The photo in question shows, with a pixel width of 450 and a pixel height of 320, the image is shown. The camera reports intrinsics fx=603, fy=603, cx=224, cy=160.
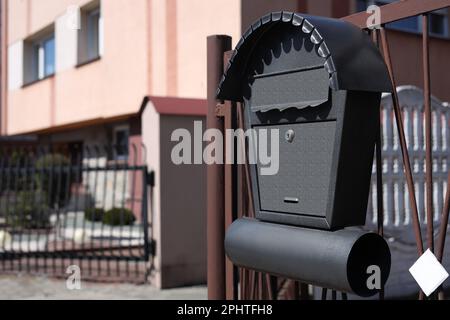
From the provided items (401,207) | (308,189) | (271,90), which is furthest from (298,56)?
(401,207)

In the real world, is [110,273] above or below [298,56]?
below

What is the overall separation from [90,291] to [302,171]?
16.4 ft

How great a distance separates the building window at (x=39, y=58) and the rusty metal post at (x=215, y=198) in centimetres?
1513

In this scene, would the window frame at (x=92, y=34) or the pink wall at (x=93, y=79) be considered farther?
the window frame at (x=92, y=34)

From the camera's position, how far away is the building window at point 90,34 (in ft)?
48.3

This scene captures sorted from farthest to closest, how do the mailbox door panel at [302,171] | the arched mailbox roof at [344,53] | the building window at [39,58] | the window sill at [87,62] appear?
the building window at [39,58] < the window sill at [87,62] < the mailbox door panel at [302,171] < the arched mailbox roof at [344,53]

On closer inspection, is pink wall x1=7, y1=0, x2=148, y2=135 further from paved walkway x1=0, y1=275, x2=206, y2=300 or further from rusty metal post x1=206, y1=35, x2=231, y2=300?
rusty metal post x1=206, y1=35, x2=231, y2=300

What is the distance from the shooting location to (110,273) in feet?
24.7

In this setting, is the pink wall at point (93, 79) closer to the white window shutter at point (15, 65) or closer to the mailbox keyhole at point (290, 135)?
the white window shutter at point (15, 65)

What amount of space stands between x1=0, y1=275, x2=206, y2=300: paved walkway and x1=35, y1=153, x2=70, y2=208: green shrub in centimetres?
138

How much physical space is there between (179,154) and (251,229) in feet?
12.8

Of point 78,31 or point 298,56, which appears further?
point 78,31

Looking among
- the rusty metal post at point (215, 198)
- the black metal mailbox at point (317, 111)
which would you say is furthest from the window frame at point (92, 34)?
the black metal mailbox at point (317, 111)

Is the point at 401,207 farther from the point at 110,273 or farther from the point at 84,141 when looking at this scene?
the point at 84,141
